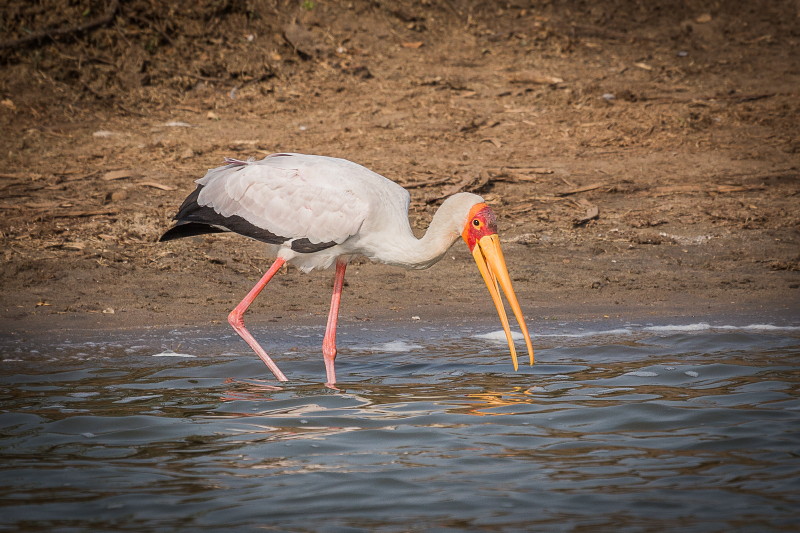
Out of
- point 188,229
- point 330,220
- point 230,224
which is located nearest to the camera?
point 330,220

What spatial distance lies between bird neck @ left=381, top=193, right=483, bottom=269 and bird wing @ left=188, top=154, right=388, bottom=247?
11.5 inches

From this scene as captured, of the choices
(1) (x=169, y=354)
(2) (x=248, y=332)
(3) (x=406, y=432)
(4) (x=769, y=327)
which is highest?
(2) (x=248, y=332)

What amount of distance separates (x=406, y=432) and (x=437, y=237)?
4.47 ft

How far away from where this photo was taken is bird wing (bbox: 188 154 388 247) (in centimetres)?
589

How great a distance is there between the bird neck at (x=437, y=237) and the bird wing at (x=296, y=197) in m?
0.29

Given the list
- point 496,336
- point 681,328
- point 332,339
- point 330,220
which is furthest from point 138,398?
point 681,328

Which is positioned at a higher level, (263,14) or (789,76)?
(263,14)

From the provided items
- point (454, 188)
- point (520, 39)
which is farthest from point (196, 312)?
point (520, 39)

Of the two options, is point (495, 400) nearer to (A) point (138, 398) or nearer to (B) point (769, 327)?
(A) point (138, 398)

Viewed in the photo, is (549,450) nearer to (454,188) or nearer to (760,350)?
(760,350)

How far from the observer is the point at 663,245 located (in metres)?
8.52

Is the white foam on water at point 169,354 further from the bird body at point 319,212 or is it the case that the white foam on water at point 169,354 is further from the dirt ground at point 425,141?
the bird body at point 319,212

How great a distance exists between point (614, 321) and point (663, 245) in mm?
1619

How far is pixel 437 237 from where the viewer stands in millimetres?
5781
